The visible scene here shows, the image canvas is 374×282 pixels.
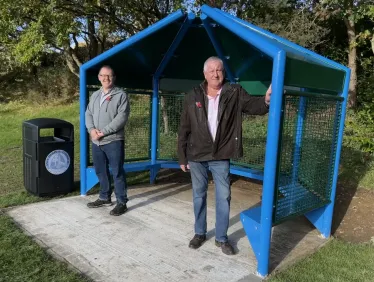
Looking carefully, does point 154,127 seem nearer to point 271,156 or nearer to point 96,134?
point 96,134

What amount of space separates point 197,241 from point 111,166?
57.4 inches

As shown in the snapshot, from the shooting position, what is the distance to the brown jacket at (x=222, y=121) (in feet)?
10.6

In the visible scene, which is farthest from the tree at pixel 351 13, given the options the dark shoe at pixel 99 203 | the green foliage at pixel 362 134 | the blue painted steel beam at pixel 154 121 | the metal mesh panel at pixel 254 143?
the dark shoe at pixel 99 203

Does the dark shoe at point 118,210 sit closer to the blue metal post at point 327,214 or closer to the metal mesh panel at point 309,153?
the metal mesh panel at point 309,153

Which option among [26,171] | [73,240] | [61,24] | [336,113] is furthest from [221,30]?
[61,24]

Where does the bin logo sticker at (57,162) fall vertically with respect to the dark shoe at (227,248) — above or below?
Answer: above

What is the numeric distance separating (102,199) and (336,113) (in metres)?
3.03

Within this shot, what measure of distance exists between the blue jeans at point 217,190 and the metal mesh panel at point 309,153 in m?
0.54

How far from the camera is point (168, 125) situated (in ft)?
20.9

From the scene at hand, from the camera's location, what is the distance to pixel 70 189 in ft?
17.5

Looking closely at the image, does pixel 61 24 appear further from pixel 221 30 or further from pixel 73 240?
pixel 73 240

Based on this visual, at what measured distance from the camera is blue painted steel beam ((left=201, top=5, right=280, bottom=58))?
2.89m

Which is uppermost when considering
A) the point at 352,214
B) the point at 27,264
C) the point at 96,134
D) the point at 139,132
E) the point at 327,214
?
the point at 96,134

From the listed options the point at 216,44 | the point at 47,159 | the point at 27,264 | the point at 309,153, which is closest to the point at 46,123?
the point at 47,159
